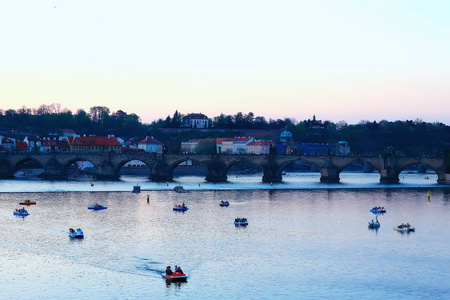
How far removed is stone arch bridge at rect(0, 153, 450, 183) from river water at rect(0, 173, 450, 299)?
3719cm

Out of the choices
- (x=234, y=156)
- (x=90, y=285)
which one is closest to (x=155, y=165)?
(x=234, y=156)

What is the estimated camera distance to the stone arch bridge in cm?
13975

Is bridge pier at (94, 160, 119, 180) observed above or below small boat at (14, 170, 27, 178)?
above

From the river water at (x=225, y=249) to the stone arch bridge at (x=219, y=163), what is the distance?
1464 inches

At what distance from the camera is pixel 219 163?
5600 inches

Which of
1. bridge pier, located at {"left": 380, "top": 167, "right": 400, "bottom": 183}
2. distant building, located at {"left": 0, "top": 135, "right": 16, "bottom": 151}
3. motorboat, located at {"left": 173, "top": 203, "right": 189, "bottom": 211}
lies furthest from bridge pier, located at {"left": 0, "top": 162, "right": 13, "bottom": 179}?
bridge pier, located at {"left": 380, "top": 167, "right": 400, "bottom": 183}

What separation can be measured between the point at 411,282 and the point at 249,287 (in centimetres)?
1054

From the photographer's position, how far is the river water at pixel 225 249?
47.8 m

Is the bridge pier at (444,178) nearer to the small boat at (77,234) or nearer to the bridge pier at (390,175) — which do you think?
the bridge pier at (390,175)

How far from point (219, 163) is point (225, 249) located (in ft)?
267

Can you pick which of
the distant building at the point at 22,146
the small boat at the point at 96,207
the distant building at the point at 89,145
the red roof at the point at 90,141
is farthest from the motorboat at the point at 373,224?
the distant building at the point at 22,146

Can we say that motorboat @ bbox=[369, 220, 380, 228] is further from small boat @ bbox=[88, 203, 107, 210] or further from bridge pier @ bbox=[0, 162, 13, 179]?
bridge pier @ bbox=[0, 162, 13, 179]

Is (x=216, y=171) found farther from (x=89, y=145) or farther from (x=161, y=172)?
(x=89, y=145)

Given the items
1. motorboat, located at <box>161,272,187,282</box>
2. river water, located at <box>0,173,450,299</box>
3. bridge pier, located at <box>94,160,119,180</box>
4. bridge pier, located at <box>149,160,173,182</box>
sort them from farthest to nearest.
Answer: bridge pier, located at <box>94,160,119,180</box>
bridge pier, located at <box>149,160,173,182</box>
motorboat, located at <box>161,272,187,282</box>
river water, located at <box>0,173,450,299</box>
